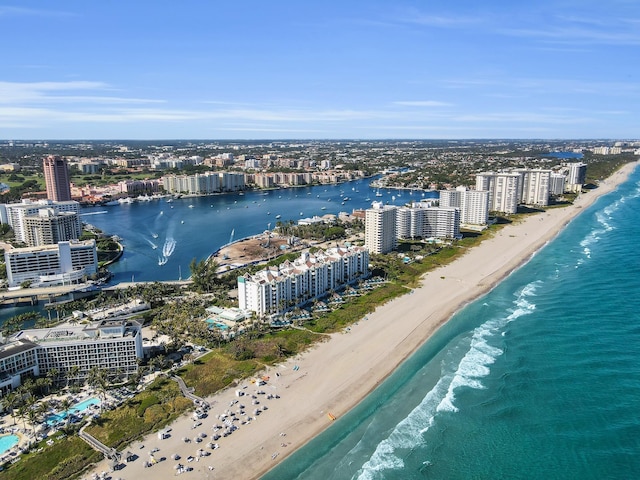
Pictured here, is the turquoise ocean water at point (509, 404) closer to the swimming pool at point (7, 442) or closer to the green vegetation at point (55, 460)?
the green vegetation at point (55, 460)

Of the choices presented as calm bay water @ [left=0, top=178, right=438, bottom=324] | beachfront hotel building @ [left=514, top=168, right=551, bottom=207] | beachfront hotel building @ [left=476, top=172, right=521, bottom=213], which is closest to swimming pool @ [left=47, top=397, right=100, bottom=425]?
calm bay water @ [left=0, top=178, right=438, bottom=324]

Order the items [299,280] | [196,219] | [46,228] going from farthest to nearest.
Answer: [196,219] → [46,228] → [299,280]

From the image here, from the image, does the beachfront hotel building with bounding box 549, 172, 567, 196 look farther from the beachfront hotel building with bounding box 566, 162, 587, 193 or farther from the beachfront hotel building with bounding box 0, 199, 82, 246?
the beachfront hotel building with bounding box 0, 199, 82, 246

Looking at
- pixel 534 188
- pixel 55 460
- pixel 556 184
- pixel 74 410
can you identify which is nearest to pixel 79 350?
pixel 74 410

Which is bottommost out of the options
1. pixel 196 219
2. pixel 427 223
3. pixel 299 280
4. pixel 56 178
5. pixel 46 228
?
pixel 196 219

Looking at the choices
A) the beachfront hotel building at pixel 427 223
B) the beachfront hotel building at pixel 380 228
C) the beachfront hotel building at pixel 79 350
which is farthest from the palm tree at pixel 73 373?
the beachfront hotel building at pixel 427 223

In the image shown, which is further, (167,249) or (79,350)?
(167,249)

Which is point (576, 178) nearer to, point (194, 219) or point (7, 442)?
point (194, 219)

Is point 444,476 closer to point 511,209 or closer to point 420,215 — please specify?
point 420,215
